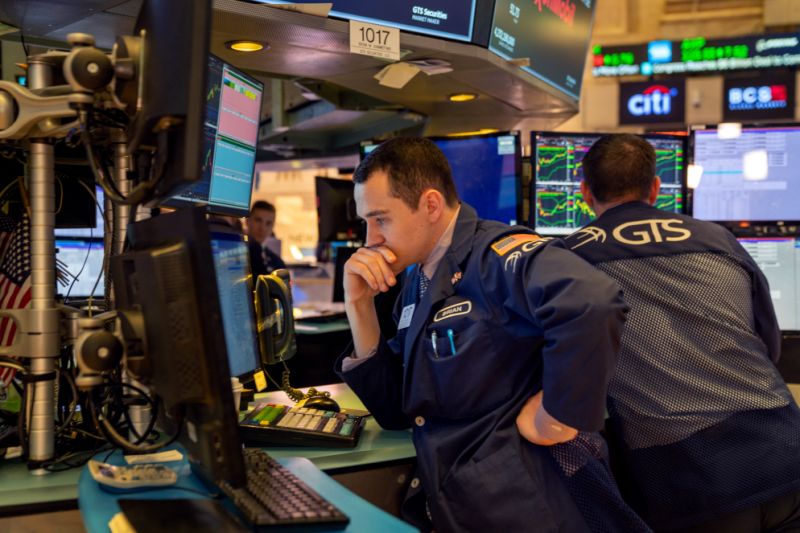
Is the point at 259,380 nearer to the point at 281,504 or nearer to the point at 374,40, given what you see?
the point at 281,504

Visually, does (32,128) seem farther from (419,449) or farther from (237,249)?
(419,449)

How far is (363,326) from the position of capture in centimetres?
174

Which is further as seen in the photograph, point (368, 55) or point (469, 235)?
point (368, 55)

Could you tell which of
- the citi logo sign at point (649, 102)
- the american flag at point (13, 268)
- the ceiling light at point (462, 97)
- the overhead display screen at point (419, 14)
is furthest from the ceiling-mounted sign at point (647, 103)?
the american flag at point (13, 268)

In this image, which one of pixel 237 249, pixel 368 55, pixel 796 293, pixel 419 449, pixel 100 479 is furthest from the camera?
pixel 796 293

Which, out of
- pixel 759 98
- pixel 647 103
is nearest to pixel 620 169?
pixel 647 103

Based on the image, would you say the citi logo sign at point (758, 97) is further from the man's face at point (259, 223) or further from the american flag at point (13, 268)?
the american flag at point (13, 268)

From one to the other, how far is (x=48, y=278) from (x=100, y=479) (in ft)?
1.37

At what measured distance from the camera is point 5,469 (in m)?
1.39

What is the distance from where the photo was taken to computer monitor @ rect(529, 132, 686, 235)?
110 inches

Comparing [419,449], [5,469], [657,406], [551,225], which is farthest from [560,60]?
[5,469]

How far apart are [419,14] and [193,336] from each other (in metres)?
1.67

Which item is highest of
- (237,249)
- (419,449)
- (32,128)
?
(32,128)

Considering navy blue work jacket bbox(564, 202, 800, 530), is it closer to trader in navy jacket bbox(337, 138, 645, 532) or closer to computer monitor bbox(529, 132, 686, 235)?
trader in navy jacket bbox(337, 138, 645, 532)
